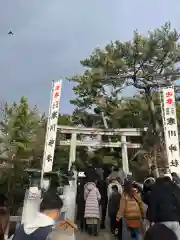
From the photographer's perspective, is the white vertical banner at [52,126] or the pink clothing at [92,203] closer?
the pink clothing at [92,203]

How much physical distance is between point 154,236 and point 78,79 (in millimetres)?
16994

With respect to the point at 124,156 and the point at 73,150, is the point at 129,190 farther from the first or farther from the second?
the point at 124,156

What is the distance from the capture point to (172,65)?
640 inches

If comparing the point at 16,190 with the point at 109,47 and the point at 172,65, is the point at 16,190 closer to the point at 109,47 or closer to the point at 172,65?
the point at 109,47

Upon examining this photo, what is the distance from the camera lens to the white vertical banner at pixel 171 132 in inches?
372

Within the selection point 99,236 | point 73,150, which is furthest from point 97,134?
point 99,236

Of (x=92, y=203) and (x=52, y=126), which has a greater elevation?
(x=52, y=126)

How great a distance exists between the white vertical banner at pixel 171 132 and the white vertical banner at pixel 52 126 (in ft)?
12.7

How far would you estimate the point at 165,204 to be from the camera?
410 cm

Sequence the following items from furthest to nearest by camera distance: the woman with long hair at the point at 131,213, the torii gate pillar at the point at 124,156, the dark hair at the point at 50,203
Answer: the torii gate pillar at the point at 124,156 < the woman with long hair at the point at 131,213 < the dark hair at the point at 50,203

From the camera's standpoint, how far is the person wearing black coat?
4035mm

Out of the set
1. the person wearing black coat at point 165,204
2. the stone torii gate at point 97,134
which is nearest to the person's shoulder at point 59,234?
the person wearing black coat at point 165,204

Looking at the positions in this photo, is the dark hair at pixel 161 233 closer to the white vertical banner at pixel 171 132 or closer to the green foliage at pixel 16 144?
the white vertical banner at pixel 171 132

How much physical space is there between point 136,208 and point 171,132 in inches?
216
